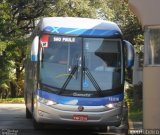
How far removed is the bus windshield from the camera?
13.5 meters

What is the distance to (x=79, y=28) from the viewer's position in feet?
45.9

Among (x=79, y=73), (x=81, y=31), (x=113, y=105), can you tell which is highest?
(x=81, y=31)

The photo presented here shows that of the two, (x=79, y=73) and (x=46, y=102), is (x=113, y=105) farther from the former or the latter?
(x=46, y=102)

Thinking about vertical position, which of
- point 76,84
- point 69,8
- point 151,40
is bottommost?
point 76,84

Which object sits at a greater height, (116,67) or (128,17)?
(128,17)

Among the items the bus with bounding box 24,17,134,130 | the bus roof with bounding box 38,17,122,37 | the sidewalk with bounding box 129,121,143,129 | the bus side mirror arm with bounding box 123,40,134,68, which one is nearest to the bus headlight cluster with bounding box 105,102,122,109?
the bus with bounding box 24,17,134,130

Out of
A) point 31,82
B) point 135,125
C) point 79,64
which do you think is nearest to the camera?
point 79,64

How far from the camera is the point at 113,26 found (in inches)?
562

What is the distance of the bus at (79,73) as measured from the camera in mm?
13328

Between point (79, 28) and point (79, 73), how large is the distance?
135cm

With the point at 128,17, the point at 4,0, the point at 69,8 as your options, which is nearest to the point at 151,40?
the point at 128,17

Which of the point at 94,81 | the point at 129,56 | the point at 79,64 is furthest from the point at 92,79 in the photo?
the point at 129,56

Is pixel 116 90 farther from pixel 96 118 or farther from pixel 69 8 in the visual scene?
pixel 69 8

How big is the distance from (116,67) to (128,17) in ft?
51.4
